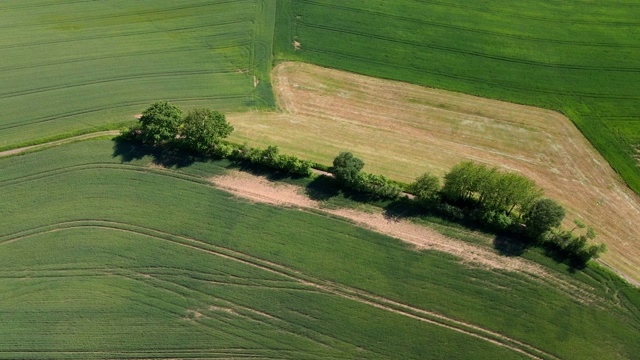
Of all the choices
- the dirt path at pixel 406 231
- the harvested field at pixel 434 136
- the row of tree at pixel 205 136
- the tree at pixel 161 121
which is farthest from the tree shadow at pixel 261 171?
the tree at pixel 161 121

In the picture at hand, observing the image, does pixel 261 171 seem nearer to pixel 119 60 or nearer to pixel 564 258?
pixel 119 60

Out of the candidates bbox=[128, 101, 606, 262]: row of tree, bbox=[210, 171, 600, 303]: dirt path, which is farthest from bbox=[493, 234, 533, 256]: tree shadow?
bbox=[128, 101, 606, 262]: row of tree

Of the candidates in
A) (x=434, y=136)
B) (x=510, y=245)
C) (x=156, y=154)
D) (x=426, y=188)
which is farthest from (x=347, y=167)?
(x=156, y=154)

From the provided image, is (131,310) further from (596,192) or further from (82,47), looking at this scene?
(596,192)

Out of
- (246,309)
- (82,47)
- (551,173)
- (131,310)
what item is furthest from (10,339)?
(551,173)

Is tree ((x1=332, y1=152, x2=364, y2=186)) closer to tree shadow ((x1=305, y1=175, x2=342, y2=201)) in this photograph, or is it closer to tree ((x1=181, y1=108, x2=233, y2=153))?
tree shadow ((x1=305, y1=175, x2=342, y2=201))

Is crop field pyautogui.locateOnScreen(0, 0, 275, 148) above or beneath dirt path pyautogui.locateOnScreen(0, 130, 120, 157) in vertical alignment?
above
